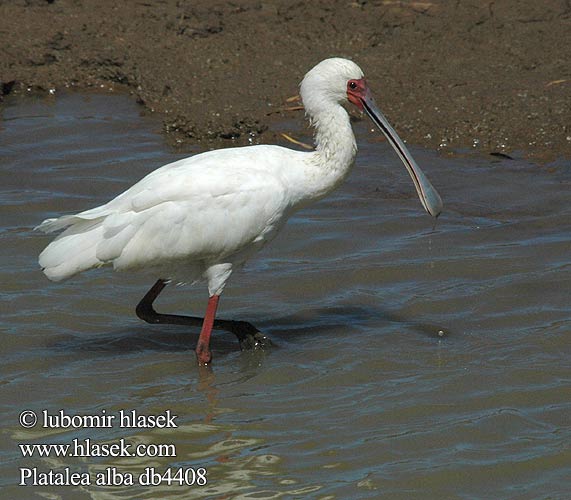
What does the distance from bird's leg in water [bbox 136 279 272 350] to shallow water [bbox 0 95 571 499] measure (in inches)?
3.6

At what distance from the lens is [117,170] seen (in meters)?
11.2

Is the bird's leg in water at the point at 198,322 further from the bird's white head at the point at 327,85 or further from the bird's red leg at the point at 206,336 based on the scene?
the bird's white head at the point at 327,85

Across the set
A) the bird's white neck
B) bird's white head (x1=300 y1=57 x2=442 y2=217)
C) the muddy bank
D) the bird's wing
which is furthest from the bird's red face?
the muddy bank

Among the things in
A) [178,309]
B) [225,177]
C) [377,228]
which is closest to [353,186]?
[377,228]

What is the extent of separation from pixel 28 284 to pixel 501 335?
11.0 ft

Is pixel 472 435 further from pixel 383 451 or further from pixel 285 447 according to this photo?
pixel 285 447

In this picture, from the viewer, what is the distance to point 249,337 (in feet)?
26.4

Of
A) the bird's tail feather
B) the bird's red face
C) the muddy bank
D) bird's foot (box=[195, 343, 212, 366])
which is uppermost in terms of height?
the bird's red face

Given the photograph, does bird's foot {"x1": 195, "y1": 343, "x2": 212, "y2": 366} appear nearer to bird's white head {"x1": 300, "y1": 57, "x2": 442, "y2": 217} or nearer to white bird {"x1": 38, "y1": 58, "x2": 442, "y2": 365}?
white bird {"x1": 38, "y1": 58, "x2": 442, "y2": 365}

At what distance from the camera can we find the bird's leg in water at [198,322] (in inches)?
317

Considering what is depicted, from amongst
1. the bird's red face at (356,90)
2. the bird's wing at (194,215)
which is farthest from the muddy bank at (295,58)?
the bird's wing at (194,215)

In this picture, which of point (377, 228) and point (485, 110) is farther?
point (485, 110)

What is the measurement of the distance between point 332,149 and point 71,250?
171 centimetres

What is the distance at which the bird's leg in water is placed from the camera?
8.05m
